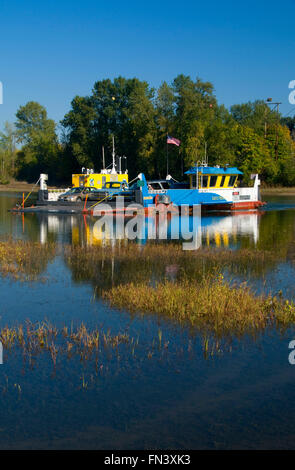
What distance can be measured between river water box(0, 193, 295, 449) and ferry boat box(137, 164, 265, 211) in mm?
27475

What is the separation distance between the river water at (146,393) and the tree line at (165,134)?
5781cm

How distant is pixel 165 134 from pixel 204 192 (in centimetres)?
3876

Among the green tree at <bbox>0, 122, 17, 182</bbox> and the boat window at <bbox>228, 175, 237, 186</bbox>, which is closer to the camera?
the boat window at <bbox>228, 175, 237, 186</bbox>

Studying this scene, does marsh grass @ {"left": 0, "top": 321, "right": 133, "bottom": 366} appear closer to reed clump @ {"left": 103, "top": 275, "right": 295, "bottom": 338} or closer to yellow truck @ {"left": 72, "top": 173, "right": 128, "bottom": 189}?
reed clump @ {"left": 103, "top": 275, "right": 295, "bottom": 338}

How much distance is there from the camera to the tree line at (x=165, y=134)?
236ft

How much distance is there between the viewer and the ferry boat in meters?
38.8

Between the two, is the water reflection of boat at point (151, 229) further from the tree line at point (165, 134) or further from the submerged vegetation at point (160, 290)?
the tree line at point (165, 134)

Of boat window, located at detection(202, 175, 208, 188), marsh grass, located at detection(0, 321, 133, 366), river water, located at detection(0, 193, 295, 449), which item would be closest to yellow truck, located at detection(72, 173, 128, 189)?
boat window, located at detection(202, 175, 208, 188)

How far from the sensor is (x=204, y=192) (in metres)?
40.5

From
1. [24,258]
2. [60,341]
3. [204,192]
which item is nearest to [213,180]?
[204,192]

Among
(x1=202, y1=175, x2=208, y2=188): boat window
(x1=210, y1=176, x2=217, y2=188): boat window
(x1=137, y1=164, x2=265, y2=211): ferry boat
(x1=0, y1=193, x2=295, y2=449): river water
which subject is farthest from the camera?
(x1=210, y1=176, x2=217, y2=188): boat window

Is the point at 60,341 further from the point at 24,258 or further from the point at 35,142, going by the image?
the point at 35,142

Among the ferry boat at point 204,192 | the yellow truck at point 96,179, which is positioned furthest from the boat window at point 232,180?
the yellow truck at point 96,179
